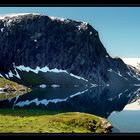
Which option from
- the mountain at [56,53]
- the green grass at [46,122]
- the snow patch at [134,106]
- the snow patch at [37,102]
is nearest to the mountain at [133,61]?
the mountain at [56,53]

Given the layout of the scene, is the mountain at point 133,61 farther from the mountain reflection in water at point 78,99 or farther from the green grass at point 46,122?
the green grass at point 46,122

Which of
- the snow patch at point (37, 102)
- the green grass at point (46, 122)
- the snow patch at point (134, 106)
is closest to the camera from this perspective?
the green grass at point (46, 122)

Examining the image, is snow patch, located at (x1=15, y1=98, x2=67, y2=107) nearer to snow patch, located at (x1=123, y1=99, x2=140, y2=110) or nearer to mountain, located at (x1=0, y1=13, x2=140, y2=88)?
mountain, located at (x1=0, y1=13, x2=140, y2=88)

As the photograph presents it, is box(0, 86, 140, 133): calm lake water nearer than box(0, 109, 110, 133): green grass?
No

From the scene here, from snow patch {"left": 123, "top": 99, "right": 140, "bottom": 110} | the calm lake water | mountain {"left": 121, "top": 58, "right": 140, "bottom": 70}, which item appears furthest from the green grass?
mountain {"left": 121, "top": 58, "right": 140, "bottom": 70}

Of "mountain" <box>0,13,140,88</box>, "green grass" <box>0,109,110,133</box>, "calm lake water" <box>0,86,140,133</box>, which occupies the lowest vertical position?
"green grass" <box>0,109,110,133</box>

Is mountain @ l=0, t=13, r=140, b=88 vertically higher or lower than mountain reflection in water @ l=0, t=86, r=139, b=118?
higher

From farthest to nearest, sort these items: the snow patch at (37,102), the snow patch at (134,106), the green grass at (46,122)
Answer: the snow patch at (37,102) < the snow patch at (134,106) < the green grass at (46,122)
